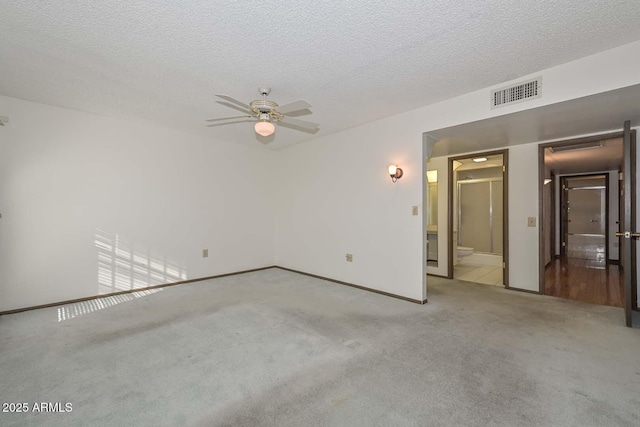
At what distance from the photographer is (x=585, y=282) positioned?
473cm

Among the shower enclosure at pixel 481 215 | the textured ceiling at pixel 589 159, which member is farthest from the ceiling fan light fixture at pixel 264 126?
the shower enclosure at pixel 481 215

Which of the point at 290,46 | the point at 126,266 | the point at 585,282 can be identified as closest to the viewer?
the point at 290,46

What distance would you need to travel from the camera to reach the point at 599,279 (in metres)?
4.95

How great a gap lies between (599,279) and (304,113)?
232 inches

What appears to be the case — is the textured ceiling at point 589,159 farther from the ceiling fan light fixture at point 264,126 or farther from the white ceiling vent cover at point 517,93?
the ceiling fan light fixture at point 264,126

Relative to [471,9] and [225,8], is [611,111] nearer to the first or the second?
[471,9]

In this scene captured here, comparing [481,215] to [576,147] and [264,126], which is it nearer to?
[576,147]

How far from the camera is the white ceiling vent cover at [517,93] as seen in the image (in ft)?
8.92

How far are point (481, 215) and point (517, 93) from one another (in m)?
5.03

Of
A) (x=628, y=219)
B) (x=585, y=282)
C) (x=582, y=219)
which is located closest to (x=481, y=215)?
(x=585, y=282)

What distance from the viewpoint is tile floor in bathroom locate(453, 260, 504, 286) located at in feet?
16.1

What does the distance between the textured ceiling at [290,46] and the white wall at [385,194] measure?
27 centimetres

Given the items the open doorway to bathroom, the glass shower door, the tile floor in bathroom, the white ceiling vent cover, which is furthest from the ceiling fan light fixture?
the glass shower door

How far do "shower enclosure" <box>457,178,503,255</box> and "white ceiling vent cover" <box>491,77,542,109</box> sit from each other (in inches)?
183
